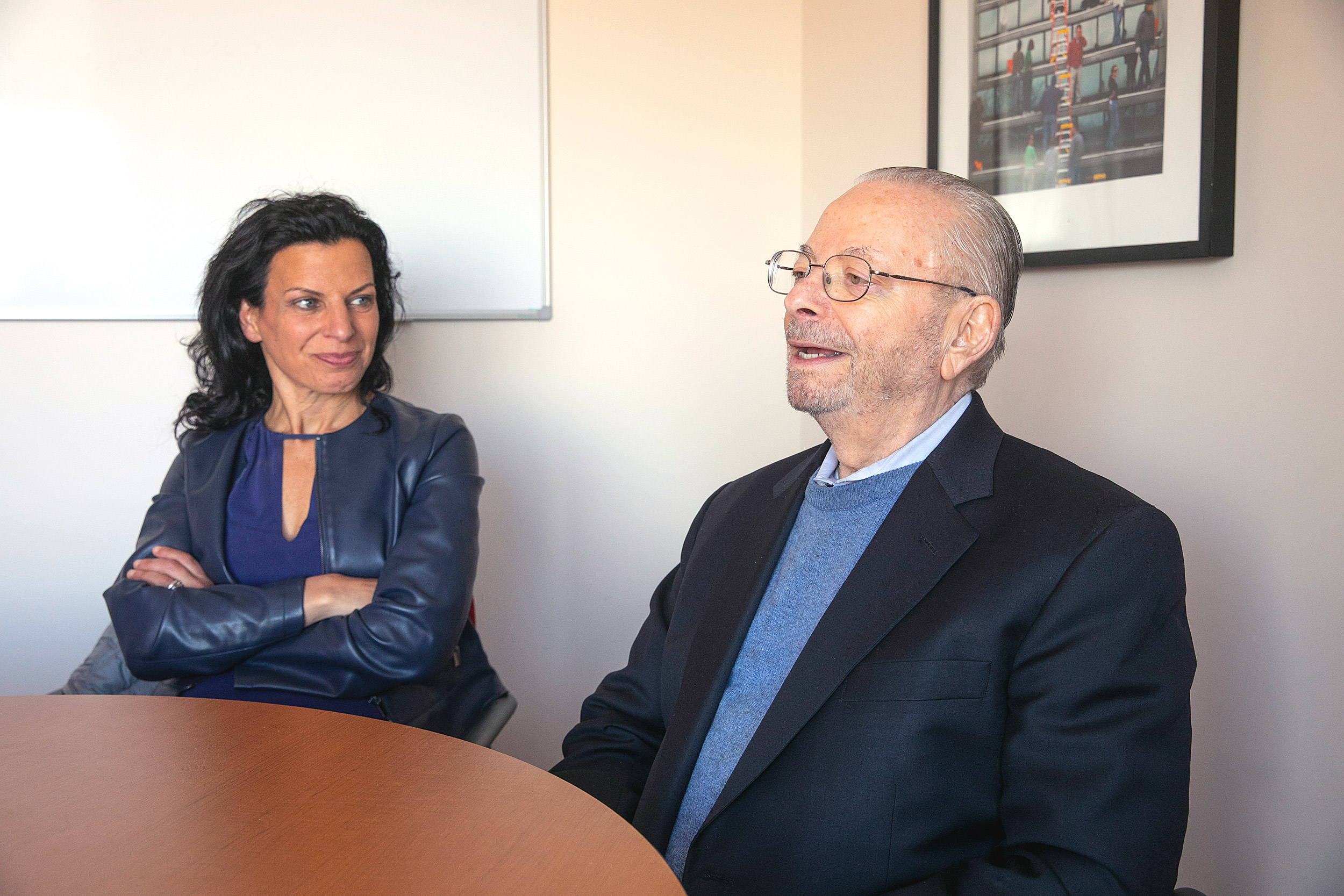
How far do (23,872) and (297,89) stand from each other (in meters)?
2.38

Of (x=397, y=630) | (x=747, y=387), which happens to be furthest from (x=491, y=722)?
(x=747, y=387)

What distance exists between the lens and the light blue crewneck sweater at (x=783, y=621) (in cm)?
146

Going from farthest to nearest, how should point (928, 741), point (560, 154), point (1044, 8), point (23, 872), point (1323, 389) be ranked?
point (560, 154) → point (1044, 8) → point (1323, 389) → point (928, 741) → point (23, 872)

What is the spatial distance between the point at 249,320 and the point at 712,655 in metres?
1.50

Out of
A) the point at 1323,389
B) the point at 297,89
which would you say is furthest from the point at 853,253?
the point at 297,89

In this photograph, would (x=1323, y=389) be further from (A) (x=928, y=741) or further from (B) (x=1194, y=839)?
(A) (x=928, y=741)

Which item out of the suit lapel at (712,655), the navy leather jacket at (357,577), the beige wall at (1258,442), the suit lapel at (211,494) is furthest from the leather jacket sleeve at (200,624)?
the beige wall at (1258,442)

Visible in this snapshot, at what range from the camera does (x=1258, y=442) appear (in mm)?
1857

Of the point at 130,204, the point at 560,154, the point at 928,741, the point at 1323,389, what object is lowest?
the point at 928,741

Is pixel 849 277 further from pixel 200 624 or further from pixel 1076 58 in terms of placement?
pixel 200 624

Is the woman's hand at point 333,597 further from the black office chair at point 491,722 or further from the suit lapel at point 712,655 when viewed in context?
the suit lapel at point 712,655

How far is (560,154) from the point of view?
3.11 metres

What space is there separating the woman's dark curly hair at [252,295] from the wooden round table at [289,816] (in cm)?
108

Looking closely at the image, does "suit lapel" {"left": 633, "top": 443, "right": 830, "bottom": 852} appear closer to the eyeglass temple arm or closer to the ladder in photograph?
the eyeglass temple arm
